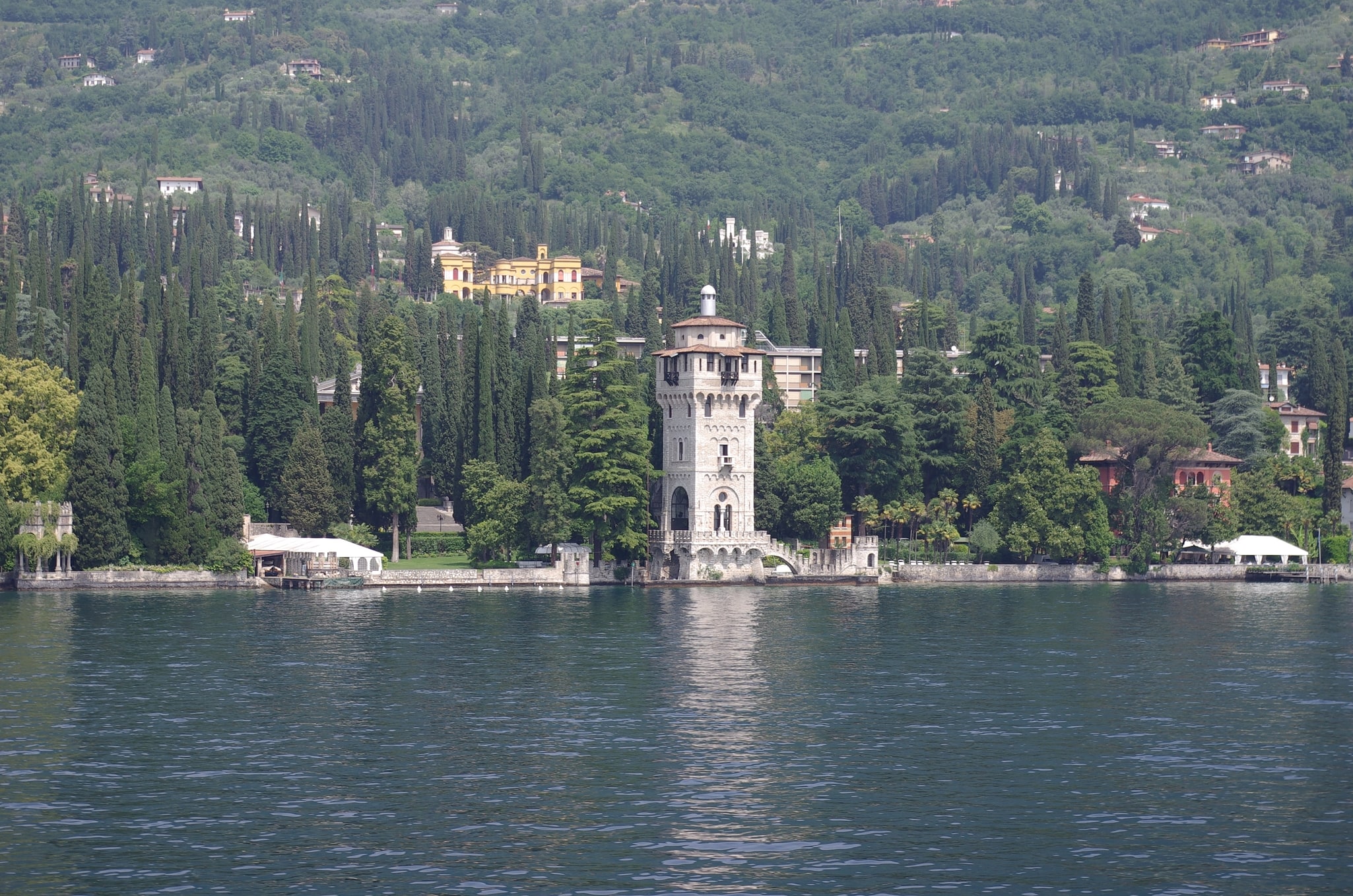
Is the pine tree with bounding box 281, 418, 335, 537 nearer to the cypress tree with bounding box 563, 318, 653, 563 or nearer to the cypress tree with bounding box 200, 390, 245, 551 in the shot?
the cypress tree with bounding box 200, 390, 245, 551

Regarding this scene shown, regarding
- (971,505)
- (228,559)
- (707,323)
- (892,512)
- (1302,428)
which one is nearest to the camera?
(228,559)

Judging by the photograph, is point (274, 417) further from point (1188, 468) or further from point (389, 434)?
point (1188, 468)

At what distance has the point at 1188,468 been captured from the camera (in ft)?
426

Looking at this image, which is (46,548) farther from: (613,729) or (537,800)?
(537,800)

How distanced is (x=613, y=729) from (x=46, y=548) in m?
51.6

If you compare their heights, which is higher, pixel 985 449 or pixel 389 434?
pixel 389 434

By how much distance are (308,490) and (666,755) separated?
6170cm

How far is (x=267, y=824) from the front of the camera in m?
46.0

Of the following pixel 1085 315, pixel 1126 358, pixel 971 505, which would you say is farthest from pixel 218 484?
pixel 1085 315

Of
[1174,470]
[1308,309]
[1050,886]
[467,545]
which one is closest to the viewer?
[1050,886]

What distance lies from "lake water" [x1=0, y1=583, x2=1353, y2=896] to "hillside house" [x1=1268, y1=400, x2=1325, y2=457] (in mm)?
63177

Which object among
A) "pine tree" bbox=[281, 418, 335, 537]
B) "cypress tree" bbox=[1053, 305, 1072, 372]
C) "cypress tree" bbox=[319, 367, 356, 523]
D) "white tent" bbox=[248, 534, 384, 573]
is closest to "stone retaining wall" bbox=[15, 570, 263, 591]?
"white tent" bbox=[248, 534, 384, 573]

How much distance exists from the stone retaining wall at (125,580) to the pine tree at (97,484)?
32.7 inches

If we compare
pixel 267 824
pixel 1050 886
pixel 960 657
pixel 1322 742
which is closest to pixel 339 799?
pixel 267 824
